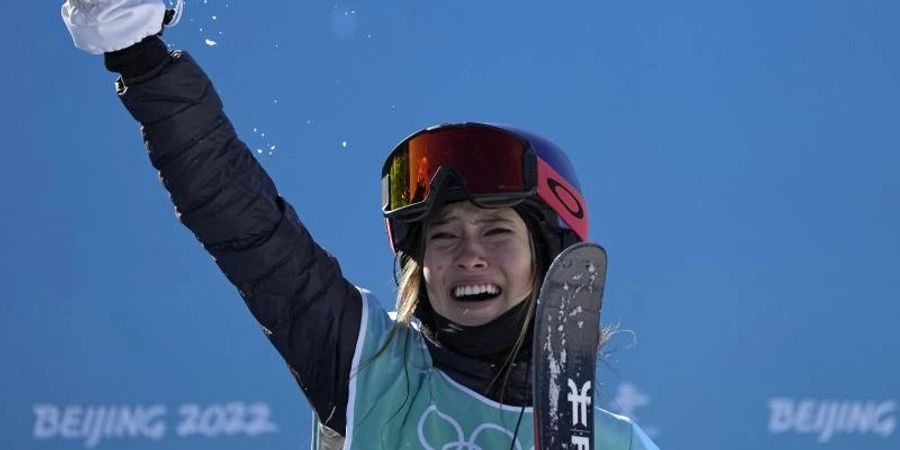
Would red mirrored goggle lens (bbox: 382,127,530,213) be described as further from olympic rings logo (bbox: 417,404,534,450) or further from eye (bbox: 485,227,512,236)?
olympic rings logo (bbox: 417,404,534,450)

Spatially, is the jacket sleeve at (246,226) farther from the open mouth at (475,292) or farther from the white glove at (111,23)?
the open mouth at (475,292)

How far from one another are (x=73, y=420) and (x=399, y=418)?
2.03 m

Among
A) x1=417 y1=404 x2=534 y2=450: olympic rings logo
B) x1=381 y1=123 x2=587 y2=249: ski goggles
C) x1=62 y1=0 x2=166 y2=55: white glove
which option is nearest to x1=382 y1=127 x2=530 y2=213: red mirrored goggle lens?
x1=381 y1=123 x2=587 y2=249: ski goggles

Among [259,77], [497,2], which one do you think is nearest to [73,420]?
[259,77]

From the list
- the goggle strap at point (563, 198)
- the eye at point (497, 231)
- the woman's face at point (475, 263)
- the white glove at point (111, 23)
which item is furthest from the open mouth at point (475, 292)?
the white glove at point (111, 23)

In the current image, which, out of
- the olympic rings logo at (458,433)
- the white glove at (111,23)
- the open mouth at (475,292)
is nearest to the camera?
the white glove at (111,23)

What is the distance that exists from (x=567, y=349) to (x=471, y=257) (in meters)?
0.25

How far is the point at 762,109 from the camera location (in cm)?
455

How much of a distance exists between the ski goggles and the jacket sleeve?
0.23 meters

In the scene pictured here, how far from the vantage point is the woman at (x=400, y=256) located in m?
2.21

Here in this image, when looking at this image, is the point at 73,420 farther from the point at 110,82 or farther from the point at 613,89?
the point at 613,89

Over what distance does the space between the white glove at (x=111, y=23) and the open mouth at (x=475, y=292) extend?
704 millimetres

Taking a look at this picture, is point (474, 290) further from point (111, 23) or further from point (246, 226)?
point (111, 23)

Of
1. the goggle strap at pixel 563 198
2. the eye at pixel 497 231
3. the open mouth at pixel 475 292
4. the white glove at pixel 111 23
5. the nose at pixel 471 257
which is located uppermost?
the goggle strap at pixel 563 198
